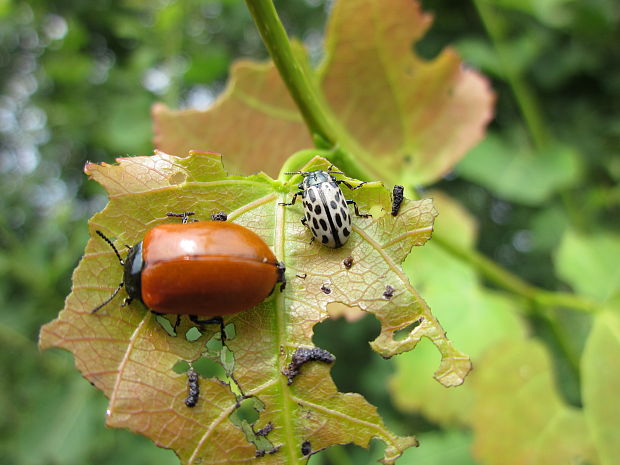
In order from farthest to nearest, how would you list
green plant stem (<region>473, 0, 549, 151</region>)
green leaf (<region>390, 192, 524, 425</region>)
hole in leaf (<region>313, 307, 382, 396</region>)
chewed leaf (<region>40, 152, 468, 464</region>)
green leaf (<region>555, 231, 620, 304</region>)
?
hole in leaf (<region>313, 307, 382, 396</region>)
green plant stem (<region>473, 0, 549, 151</region>)
green leaf (<region>555, 231, 620, 304</region>)
green leaf (<region>390, 192, 524, 425</region>)
chewed leaf (<region>40, 152, 468, 464</region>)

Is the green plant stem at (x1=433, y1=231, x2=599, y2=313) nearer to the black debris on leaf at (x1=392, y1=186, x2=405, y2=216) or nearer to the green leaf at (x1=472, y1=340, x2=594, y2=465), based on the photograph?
the green leaf at (x1=472, y1=340, x2=594, y2=465)

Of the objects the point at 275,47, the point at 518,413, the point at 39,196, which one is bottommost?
the point at 39,196

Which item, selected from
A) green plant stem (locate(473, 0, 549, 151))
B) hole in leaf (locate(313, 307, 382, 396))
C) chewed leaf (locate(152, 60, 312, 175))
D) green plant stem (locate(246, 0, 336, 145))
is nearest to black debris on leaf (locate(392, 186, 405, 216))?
green plant stem (locate(246, 0, 336, 145))

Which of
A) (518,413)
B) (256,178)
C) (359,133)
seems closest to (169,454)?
(518,413)

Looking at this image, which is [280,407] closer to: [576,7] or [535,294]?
[535,294]

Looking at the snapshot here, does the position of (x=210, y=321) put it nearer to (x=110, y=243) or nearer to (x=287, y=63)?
(x=110, y=243)
